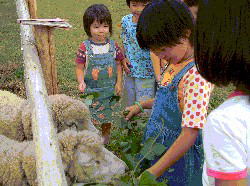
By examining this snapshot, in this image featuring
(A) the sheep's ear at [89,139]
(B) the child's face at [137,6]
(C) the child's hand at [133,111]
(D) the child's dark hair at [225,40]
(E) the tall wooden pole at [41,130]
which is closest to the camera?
(D) the child's dark hair at [225,40]

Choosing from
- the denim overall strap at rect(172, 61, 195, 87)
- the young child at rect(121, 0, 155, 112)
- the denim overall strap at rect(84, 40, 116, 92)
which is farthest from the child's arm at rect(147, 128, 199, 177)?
the denim overall strap at rect(84, 40, 116, 92)

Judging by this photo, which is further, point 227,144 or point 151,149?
point 151,149

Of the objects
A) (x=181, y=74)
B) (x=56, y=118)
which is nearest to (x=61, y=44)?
(x=56, y=118)

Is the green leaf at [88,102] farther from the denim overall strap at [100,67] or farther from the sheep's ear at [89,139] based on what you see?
the sheep's ear at [89,139]

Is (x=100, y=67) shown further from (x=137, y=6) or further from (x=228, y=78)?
(x=228, y=78)

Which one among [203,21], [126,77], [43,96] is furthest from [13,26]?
[203,21]

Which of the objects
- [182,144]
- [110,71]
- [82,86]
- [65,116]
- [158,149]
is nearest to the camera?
[182,144]

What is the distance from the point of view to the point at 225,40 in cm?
108

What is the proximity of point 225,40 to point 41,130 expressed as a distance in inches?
55.6

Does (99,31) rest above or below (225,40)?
below

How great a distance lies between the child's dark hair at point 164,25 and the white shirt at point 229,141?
33.8 inches

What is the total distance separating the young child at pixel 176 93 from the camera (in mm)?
1851

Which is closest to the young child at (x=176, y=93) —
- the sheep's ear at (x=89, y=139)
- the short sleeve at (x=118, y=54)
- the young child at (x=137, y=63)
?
the sheep's ear at (x=89, y=139)

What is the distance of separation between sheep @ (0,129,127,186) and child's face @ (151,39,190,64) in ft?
3.15
